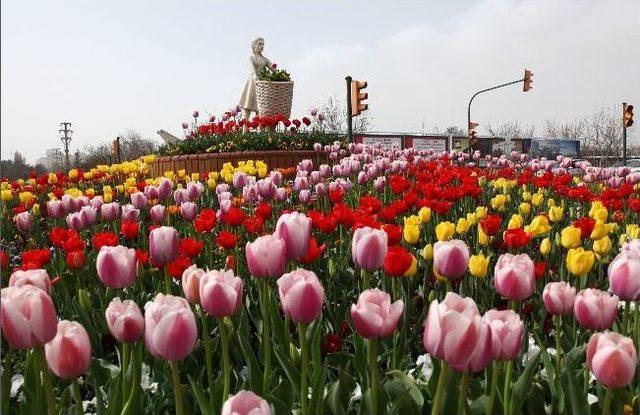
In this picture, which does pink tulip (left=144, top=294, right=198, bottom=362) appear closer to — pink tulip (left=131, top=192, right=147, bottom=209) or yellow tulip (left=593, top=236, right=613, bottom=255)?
yellow tulip (left=593, top=236, right=613, bottom=255)

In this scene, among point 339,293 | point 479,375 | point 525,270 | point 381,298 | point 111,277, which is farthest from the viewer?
point 339,293

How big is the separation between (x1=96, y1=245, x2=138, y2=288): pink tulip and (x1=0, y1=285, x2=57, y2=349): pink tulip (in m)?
0.66

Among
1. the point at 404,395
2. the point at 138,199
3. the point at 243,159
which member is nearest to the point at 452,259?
the point at 404,395

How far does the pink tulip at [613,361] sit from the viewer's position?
1312 millimetres

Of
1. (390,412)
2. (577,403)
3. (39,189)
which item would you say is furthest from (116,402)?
(39,189)

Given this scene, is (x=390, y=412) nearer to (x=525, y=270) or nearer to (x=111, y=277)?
(x=525, y=270)

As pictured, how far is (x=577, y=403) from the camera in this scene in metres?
1.55

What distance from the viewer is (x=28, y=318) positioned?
134 centimetres

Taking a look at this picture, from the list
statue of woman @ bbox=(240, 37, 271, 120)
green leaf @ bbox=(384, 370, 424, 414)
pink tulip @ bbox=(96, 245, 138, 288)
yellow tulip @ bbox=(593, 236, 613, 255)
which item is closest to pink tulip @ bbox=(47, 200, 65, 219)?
pink tulip @ bbox=(96, 245, 138, 288)

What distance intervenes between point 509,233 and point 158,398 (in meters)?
1.77

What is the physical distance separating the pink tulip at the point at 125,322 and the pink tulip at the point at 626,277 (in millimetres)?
1350

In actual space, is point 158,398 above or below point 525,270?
below

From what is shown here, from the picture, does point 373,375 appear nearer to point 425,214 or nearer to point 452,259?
point 452,259

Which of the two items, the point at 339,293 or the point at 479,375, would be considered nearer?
the point at 479,375
